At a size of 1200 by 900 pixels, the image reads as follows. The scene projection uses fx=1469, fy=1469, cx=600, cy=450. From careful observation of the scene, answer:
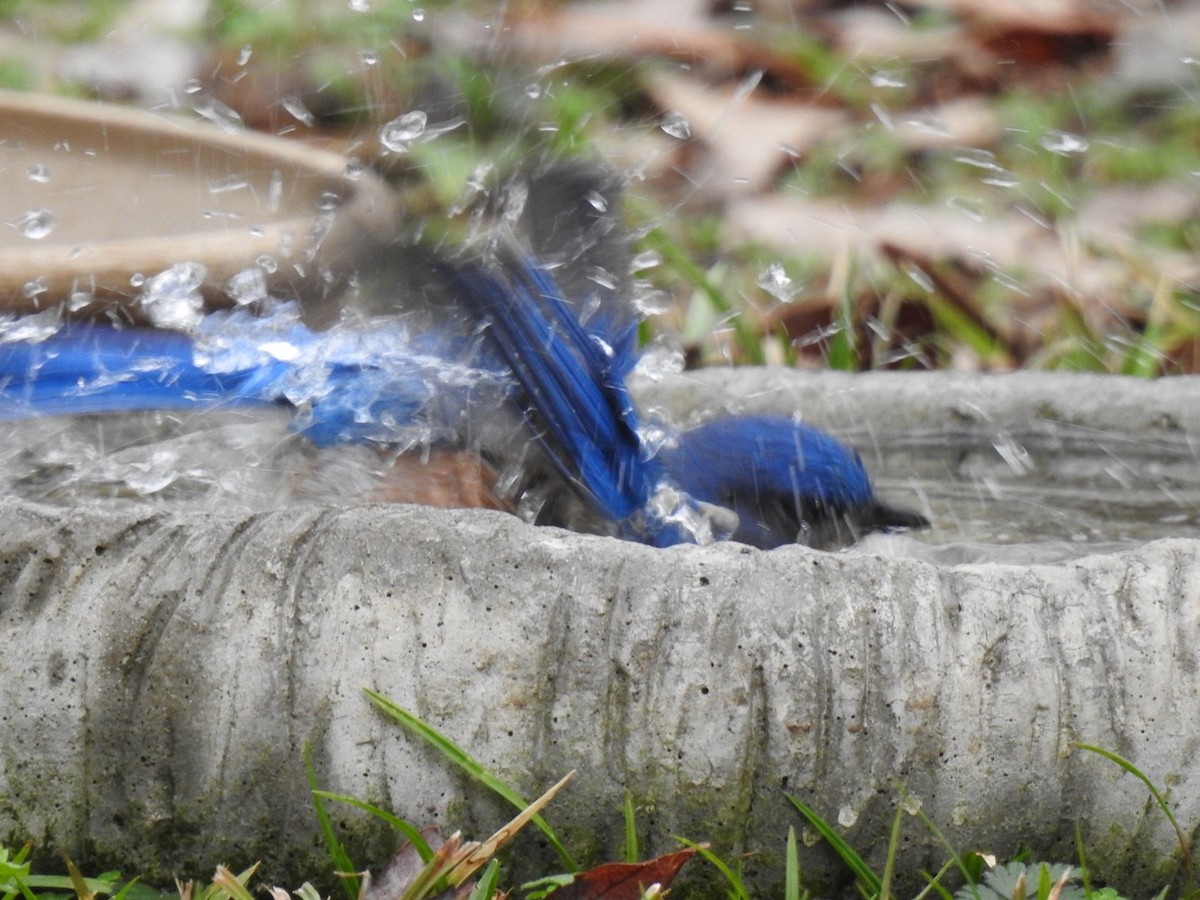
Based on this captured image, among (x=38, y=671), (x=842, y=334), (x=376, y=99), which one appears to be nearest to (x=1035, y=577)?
(x=38, y=671)

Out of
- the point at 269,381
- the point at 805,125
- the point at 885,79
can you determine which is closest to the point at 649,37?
the point at 805,125

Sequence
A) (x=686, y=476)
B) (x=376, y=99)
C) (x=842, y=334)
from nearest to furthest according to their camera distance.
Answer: (x=686, y=476)
(x=842, y=334)
(x=376, y=99)

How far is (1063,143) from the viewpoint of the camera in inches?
148

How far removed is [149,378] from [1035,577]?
1.03 meters

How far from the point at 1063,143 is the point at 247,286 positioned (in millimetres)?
2399

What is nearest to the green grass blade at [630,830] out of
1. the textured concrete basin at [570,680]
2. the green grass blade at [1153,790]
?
the textured concrete basin at [570,680]

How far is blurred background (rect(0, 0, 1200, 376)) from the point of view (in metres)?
3.10

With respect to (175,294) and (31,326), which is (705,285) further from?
(31,326)

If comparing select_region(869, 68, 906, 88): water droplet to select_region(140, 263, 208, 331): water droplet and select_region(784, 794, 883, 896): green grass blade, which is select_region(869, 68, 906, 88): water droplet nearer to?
select_region(140, 263, 208, 331): water droplet

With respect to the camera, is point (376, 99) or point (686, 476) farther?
point (376, 99)

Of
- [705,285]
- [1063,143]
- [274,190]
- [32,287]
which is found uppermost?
[32,287]

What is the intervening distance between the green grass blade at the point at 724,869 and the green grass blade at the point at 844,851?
3.1 inches

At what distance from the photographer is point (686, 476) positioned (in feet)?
5.47

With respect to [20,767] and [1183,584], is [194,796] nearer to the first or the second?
[20,767]
